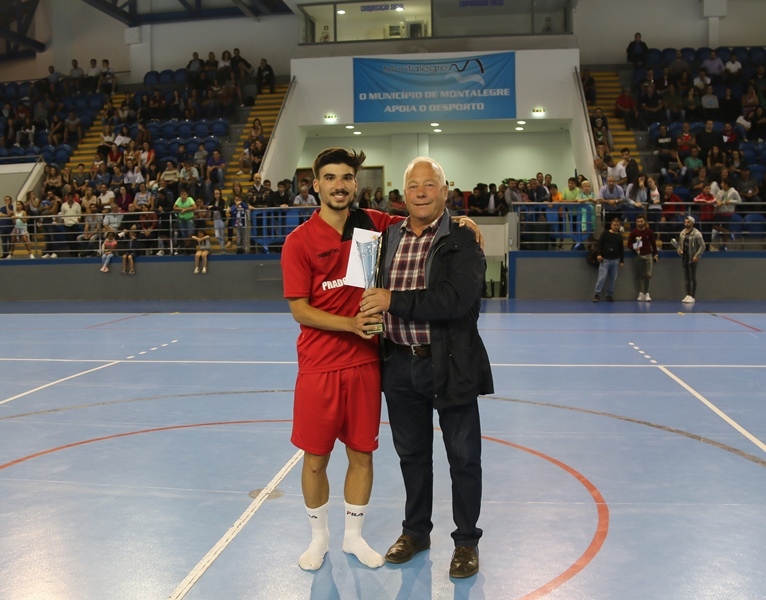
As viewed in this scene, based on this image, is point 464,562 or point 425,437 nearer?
point 464,562

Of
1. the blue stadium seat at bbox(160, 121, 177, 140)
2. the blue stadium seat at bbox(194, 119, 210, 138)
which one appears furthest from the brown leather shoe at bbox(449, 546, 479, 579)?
the blue stadium seat at bbox(160, 121, 177, 140)

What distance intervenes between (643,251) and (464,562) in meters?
14.3

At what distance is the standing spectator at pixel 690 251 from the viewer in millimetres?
16797

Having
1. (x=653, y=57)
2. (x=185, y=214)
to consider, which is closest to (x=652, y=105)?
(x=653, y=57)

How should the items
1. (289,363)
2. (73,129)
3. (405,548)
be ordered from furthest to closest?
(73,129), (289,363), (405,548)

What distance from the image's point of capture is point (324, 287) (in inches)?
154

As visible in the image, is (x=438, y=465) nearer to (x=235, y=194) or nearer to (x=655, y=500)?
(x=655, y=500)

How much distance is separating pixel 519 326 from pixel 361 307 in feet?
32.2

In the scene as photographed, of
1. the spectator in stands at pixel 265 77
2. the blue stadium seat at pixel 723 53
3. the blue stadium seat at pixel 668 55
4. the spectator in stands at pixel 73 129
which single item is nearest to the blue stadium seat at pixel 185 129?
the spectator in stands at pixel 265 77

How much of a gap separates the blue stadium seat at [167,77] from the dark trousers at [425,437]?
83.0ft

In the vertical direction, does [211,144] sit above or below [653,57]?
below

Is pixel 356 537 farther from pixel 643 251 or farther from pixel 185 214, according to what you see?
pixel 185 214

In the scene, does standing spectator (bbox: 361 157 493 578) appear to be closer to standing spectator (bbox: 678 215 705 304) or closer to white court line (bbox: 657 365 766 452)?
white court line (bbox: 657 365 766 452)

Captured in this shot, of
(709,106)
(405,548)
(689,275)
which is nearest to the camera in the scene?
(405,548)
